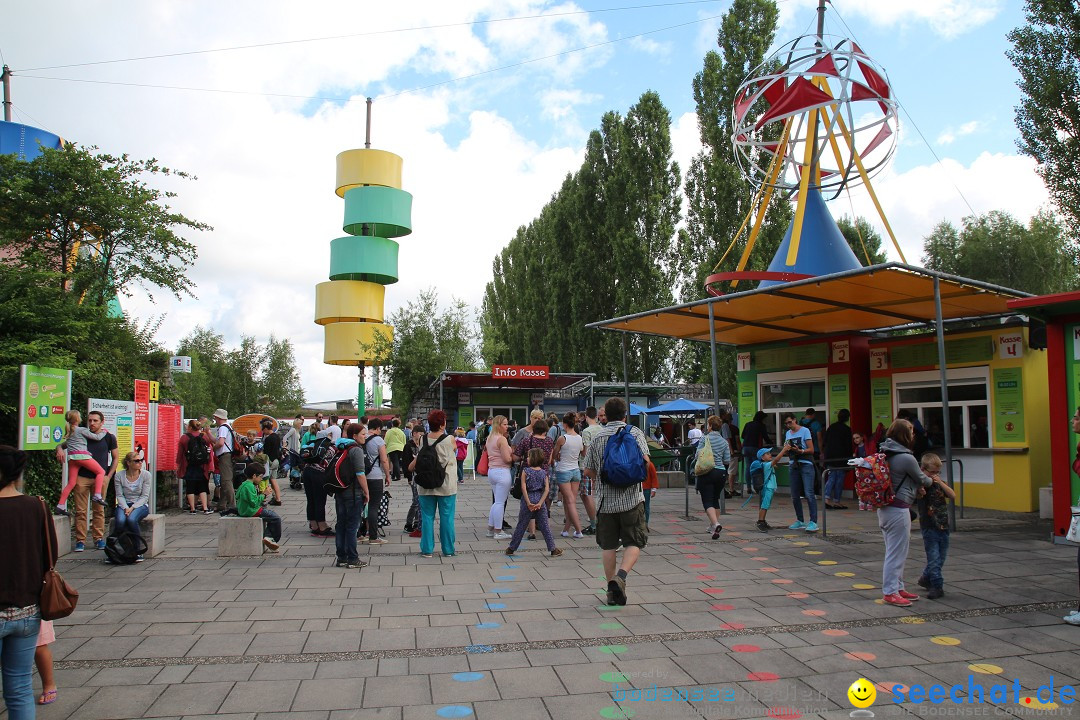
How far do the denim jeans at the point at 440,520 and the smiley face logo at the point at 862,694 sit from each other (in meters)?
5.04

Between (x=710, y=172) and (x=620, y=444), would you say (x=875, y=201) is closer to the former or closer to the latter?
(x=620, y=444)

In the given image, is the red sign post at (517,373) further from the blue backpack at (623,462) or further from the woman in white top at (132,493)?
the blue backpack at (623,462)

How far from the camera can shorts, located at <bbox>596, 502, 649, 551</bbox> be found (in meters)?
6.17

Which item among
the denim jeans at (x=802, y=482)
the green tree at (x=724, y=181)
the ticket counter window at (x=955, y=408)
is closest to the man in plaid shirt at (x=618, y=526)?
the denim jeans at (x=802, y=482)

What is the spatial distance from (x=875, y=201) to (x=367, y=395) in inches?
1613

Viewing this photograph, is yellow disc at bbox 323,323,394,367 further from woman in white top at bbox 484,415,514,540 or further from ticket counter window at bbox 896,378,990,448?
woman in white top at bbox 484,415,514,540

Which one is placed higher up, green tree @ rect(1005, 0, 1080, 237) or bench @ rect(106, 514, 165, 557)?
green tree @ rect(1005, 0, 1080, 237)

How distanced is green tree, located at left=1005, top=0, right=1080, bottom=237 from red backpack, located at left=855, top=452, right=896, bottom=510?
1683 cm

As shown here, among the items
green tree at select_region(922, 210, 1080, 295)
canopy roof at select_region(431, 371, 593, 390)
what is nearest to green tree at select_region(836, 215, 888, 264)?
green tree at select_region(922, 210, 1080, 295)

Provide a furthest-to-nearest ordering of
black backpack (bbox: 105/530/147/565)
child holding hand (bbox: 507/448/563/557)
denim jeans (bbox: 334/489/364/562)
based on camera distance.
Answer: child holding hand (bbox: 507/448/563/557), black backpack (bbox: 105/530/147/565), denim jeans (bbox: 334/489/364/562)

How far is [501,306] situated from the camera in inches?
1737

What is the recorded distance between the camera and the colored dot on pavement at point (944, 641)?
524 centimetres

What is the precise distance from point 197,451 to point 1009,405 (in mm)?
13715

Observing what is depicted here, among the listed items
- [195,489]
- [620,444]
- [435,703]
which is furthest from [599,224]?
[435,703]
